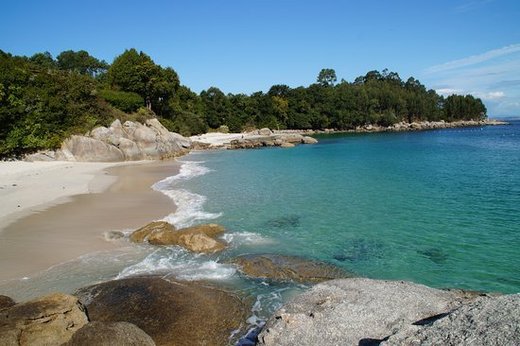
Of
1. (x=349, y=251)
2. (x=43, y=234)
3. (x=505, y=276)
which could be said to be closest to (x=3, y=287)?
(x=43, y=234)

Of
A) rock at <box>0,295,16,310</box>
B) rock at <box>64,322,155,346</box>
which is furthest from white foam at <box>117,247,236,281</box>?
rock at <box>64,322,155,346</box>

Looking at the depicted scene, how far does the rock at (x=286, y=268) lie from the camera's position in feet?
44.6

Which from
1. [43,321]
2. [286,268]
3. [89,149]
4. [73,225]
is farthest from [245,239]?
[89,149]

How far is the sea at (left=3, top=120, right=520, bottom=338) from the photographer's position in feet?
44.3

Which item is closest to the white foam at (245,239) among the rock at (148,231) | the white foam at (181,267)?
the white foam at (181,267)

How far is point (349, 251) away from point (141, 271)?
27.9 feet

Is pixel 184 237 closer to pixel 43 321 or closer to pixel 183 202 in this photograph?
pixel 43 321

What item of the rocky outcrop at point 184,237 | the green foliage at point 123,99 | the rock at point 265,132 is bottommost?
the rocky outcrop at point 184,237

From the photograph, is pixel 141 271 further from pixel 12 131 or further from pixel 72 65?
pixel 72 65

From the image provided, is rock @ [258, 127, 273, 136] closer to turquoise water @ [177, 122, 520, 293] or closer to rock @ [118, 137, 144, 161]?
rock @ [118, 137, 144, 161]

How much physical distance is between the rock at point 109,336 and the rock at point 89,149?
43.6 meters

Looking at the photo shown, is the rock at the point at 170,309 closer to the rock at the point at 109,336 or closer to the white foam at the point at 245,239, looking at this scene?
the rock at the point at 109,336

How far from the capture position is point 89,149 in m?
48.1

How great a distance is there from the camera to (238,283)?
13.0m
